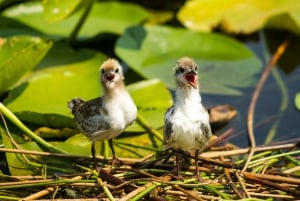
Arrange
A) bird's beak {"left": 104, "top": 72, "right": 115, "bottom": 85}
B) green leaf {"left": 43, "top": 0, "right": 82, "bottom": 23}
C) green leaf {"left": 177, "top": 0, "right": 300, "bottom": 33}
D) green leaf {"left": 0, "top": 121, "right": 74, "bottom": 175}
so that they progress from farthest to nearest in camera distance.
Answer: green leaf {"left": 177, "top": 0, "right": 300, "bottom": 33}
green leaf {"left": 43, "top": 0, "right": 82, "bottom": 23}
green leaf {"left": 0, "top": 121, "right": 74, "bottom": 175}
bird's beak {"left": 104, "top": 72, "right": 115, "bottom": 85}

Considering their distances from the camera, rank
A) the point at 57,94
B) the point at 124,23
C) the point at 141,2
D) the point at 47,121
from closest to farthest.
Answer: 1. the point at 47,121
2. the point at 57,94
3. the point at 124,23
4. the point at 141,2

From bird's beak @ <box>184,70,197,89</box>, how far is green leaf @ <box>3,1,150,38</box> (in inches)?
89.8

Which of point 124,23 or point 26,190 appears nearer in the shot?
point 26,190

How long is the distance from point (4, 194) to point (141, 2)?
3.24 m

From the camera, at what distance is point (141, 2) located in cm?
680

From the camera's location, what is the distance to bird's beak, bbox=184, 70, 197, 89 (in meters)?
3.64

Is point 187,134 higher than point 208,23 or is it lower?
lower

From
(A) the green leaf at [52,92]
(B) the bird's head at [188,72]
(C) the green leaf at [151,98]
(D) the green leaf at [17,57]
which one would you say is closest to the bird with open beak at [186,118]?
(B) the bird's head at [188,72]

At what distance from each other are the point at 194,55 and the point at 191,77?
6.29 feet

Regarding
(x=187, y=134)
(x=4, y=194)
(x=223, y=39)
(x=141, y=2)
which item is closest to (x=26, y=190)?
(x=4, y=194)

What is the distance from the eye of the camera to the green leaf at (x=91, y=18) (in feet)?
19.2

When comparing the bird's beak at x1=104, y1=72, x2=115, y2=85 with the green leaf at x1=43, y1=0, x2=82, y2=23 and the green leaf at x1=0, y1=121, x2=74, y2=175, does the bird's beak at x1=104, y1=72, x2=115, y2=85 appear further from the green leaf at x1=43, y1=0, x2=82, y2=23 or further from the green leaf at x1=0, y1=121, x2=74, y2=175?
the green leaf at x1=43, y1=0, x2=82, y2=23

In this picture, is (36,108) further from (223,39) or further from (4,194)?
(223,39)

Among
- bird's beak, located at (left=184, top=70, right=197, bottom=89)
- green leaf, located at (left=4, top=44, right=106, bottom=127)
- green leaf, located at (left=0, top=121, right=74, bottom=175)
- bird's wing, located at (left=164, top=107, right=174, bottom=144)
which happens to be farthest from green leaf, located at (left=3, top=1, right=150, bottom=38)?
bird's beak, located at (left=184, top=70, right=197, bottom=89)
